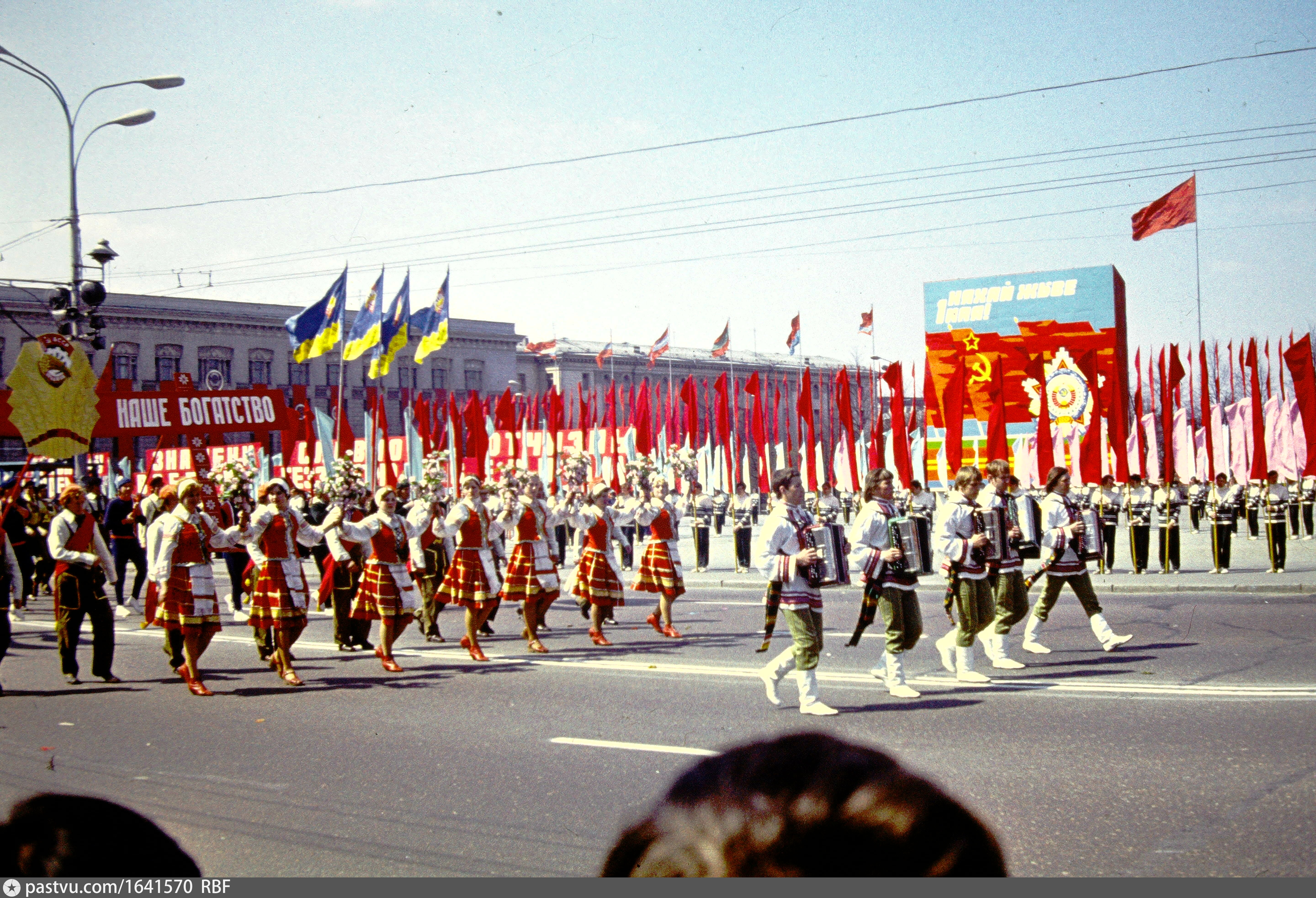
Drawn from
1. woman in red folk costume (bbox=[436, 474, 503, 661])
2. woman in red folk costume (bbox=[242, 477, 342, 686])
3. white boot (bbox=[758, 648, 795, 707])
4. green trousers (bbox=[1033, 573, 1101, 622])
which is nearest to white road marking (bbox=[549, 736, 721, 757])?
white boot (bbox=[758, 648, 795, 707])

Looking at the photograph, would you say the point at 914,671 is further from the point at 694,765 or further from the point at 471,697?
the point at 694,765

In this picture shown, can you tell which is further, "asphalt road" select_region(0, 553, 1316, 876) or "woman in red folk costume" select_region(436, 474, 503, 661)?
"woman in red folk costume" select_region(436, 474, 503, 661)

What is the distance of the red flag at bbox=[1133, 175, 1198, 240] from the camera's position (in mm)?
34750

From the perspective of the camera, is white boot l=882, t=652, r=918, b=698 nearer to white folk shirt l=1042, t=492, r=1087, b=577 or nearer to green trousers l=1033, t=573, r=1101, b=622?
green trousers l=1033, t=573, r=1101, b=622

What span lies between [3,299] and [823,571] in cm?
5542

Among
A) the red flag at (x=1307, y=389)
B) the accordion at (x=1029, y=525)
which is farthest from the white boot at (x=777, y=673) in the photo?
the red flag at (x=1307, y=389)

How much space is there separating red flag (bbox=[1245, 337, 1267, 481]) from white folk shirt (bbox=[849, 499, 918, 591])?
12.4 m

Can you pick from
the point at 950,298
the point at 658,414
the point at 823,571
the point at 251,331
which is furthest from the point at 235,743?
the point at 251,331

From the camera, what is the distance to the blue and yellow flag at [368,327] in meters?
26.9

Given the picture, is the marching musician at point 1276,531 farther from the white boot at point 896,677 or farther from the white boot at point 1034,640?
the white boot at point 896,677

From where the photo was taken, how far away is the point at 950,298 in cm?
5391

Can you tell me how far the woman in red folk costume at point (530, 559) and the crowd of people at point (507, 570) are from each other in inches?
0.9

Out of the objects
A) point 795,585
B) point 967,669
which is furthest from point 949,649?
point 795,585

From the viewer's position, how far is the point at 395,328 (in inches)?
1073
